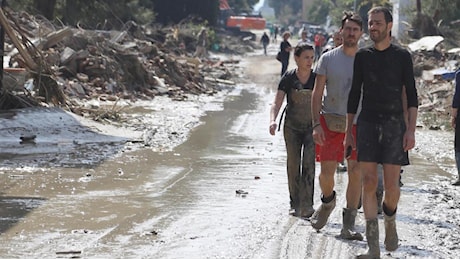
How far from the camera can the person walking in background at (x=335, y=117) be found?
784 cm

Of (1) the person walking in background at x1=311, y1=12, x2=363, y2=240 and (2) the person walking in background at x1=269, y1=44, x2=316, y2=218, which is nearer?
(1) the person walking in background at x1=311, y1=12, x2=363, y2=240

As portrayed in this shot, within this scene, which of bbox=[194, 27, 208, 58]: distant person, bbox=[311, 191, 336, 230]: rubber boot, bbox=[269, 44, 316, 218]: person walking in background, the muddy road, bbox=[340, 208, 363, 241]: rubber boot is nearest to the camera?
the muddy road

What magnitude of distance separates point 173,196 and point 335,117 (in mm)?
2601

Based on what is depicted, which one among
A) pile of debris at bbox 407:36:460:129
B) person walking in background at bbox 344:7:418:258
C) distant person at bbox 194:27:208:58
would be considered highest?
person walking in background at bbox 344:7:418:258

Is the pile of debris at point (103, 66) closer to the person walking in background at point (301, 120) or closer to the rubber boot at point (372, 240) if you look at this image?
the person walking in background at point (301, 120)

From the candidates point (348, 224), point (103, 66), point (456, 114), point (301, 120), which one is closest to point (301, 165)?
point (301, 120)

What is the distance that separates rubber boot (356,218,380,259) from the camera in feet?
22.6

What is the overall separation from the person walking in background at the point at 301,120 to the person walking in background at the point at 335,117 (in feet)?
2.10

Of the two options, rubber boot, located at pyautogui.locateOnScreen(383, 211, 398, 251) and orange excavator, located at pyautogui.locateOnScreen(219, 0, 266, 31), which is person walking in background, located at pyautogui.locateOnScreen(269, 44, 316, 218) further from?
orange excavator, located at pyautogui.locateOnScreen(219, 0, 266, 31)

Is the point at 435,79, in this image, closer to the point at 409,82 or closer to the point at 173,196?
the point at 173,196

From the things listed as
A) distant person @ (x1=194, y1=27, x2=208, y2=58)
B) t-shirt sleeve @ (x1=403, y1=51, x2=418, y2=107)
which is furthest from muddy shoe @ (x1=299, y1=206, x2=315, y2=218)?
distant person @ (x1=194, y1=27, x2=208, y2=58)

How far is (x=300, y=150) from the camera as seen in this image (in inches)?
355

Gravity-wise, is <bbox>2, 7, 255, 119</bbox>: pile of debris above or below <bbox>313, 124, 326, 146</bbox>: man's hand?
below

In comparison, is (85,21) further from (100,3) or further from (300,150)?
(300,150)
